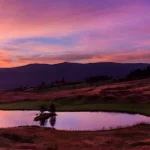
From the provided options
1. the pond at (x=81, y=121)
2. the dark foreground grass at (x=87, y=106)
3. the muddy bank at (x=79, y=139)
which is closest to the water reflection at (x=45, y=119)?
the pond at (x=81, y=121)

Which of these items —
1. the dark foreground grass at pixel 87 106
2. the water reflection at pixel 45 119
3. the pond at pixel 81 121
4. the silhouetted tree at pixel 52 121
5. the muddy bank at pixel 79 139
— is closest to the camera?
the muddy bank at pixel 79 139

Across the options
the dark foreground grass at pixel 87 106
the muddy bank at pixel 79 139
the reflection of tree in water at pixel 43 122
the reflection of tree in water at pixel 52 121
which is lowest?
the reflection of tree in water at pixel 43 122

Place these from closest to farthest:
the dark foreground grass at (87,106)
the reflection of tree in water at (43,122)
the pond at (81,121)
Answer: the pond at (81,121) → the reflection of tree in water at (43,122) → the dark foreground grass at (87,106)

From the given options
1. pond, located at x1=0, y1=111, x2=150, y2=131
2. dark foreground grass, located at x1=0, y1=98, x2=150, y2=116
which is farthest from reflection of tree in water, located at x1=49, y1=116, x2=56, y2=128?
dark foreground grass, located at x1=0, y1=98, x2=150, y2=116

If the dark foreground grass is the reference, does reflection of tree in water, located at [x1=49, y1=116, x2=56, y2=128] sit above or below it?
below

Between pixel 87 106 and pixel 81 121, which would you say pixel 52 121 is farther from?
pixel 87 106

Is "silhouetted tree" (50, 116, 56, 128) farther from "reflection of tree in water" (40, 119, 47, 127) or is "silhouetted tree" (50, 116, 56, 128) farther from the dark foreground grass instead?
the dark foreground grass

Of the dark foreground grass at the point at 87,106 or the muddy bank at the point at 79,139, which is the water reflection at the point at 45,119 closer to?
the dark foreground grass at the point at 87,106

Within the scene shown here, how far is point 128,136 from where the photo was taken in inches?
2160

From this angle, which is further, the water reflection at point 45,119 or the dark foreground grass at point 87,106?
the dark foreground grass at point 87,106

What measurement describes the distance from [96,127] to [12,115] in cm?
3227

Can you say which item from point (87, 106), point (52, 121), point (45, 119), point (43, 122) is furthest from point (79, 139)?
point (87, 106)

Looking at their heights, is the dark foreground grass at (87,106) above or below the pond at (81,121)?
above

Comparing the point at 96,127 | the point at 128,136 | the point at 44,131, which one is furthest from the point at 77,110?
the point at 128,136
